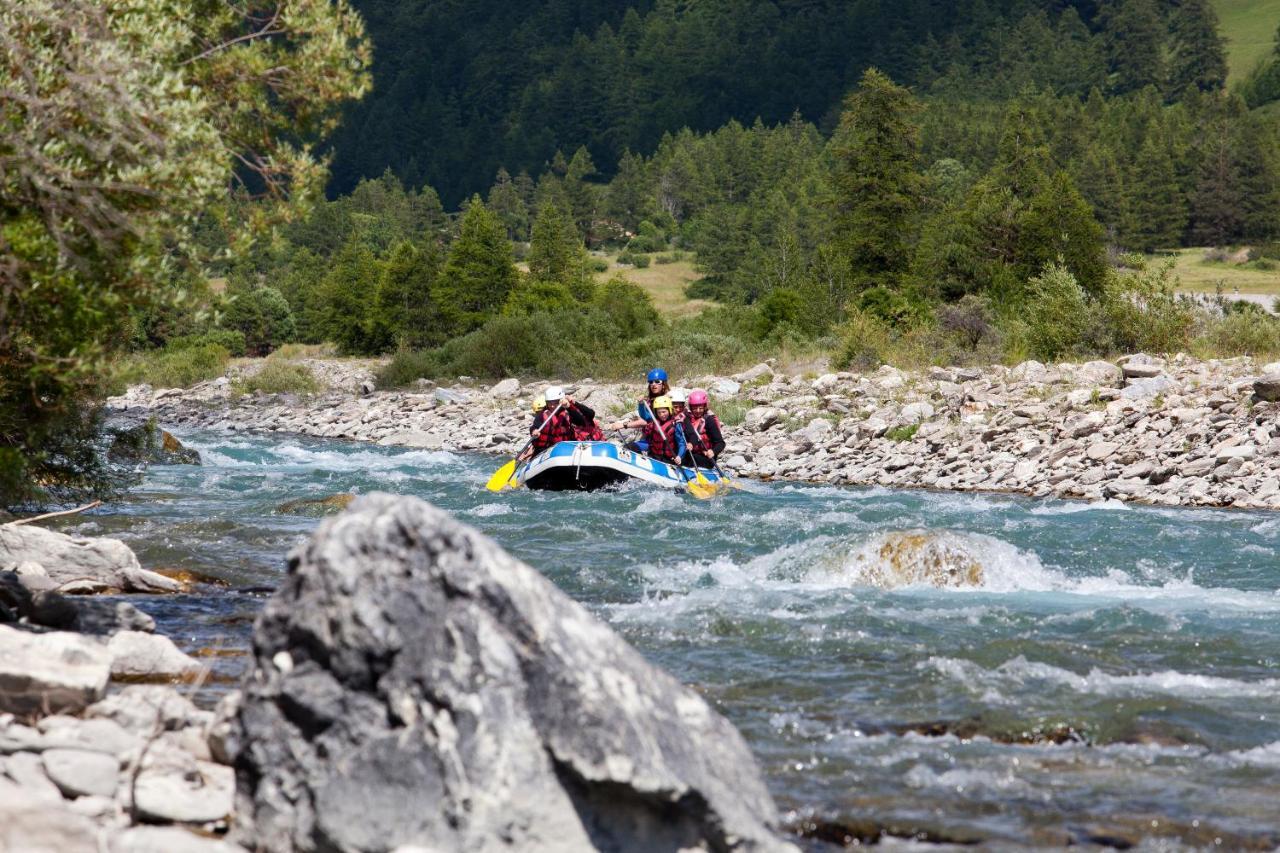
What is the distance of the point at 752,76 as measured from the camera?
197 metres

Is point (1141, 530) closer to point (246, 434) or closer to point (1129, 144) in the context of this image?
point (246, 434)

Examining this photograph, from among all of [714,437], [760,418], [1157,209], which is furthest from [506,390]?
[1157,209]

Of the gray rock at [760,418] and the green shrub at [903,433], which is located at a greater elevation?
the green shrub at [903,433]

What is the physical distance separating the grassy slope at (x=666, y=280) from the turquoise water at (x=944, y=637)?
209ft

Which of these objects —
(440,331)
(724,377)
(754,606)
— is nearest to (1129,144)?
(440,331)

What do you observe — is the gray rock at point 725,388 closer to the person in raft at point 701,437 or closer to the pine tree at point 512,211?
the person in raft at point 701,437

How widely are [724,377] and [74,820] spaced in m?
27.4

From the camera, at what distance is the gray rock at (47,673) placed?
17.4ft

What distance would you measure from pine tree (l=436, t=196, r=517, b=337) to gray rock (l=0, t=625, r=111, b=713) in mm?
47620

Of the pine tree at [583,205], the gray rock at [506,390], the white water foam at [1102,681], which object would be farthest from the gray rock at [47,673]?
the pine tree at [583,205]

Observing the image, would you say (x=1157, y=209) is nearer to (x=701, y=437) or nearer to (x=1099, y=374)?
(x=1099, y=374)

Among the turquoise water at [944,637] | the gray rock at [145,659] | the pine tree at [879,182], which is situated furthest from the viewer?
the pine tree at [879,182]

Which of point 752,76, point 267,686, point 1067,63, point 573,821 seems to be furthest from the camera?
point 752,76

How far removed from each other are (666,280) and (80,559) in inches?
3353
